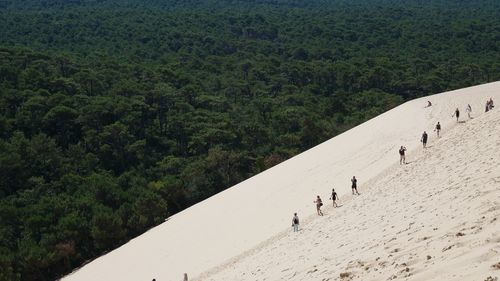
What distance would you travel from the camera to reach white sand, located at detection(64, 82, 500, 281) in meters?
9.19

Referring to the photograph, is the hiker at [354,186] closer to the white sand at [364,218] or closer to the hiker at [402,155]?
the white sand at [364,218]

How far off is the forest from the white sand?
451 cm

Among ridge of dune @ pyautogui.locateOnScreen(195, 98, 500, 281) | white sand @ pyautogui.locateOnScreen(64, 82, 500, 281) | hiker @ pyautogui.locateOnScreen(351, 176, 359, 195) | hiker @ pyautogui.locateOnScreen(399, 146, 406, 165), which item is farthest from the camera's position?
hiker @ pyautogui.locateOnScreen(399, 146, 406, 165)

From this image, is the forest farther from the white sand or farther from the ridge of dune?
the ridge of dune

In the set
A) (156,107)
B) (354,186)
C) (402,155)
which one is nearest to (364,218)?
(354,186)

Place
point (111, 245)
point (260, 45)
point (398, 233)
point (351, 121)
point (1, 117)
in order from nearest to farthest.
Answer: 1. point (398, 233)
2. point (111, 245)
3. point (1, 117)
4. point (351, 121)
5. point (260, 45)

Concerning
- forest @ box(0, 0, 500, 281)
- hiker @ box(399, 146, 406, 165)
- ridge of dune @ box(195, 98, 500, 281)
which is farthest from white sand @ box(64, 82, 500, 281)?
forest @ box(0, 0, 500, 281)

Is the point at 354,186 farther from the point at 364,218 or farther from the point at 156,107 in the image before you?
the point at 156,107

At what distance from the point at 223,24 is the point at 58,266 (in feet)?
338

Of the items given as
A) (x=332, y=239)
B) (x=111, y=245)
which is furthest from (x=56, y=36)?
(x=332, y=239)

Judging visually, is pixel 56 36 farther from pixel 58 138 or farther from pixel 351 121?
pixel 351 121

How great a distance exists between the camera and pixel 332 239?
14445 millimetres

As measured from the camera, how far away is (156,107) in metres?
57.7

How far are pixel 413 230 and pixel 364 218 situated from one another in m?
4.45
